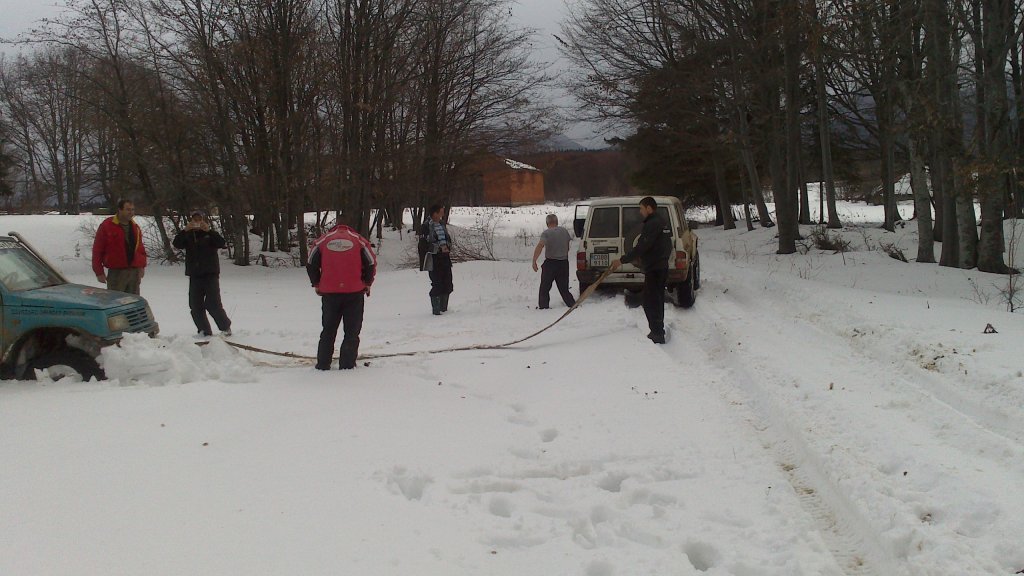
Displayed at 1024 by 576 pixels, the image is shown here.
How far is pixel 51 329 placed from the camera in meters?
6.36

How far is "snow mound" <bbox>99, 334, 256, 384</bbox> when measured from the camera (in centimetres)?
602

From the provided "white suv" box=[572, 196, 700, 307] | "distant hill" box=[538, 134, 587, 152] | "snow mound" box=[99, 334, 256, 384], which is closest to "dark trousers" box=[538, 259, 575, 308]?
"white suv" box=[572, 196, 700, 307]

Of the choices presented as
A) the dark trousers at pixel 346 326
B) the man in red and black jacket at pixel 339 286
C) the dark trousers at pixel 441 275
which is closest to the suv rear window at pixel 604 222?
the dark trousers at pixel 441 275

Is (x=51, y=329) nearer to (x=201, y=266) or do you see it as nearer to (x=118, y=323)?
(x=118, y=323)

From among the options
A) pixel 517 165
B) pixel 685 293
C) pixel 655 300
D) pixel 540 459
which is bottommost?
pixel 540 459

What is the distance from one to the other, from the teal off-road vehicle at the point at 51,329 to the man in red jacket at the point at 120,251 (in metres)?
2.28

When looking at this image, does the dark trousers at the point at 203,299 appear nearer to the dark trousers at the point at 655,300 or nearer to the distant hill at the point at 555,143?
the dark trousers at the point at 655,300

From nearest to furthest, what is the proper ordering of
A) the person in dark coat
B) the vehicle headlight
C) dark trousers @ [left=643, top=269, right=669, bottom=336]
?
the vehicle headlight
dark trousers @ [left=643, top=269, right=669, bottom=336]
the person in dark coat

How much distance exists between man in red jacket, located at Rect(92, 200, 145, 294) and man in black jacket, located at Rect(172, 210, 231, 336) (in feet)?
1.70

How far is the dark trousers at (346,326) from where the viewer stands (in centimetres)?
714

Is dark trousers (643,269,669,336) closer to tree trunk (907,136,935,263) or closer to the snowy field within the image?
the snowy field

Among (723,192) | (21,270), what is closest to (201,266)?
(21,270)

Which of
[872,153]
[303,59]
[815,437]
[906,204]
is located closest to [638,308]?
[815,437]

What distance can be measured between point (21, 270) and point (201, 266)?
2588mm
